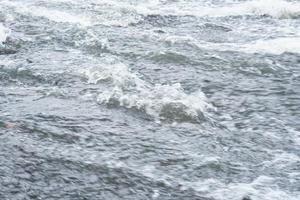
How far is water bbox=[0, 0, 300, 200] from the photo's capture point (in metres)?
5.37

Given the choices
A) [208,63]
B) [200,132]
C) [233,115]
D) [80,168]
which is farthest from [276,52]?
[80,168]

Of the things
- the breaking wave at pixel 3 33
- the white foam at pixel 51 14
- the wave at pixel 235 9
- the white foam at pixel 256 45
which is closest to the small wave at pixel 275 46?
the white foam at pixel 256 45

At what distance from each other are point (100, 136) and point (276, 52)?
469 cm

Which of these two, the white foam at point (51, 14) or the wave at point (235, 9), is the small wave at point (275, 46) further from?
the white foam at point (51, 14)

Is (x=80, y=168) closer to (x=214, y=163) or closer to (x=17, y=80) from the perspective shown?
(x=214, y=163)

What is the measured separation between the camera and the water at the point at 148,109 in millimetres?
5371

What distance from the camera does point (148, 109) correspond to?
23.1 ft

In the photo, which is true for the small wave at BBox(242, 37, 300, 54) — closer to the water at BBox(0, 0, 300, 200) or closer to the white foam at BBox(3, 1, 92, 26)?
the water at BBox(0, 0, 300, 200)

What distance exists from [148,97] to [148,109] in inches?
14.3

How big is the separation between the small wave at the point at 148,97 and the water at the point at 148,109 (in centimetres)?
2

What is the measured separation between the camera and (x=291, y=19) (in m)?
12.5

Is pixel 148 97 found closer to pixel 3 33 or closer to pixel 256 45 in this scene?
pixel 256 45

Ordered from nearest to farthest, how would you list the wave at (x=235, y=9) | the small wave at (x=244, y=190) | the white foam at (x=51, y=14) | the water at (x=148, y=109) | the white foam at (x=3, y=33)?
1. the small wave at (x=244, y=190)
2. the water at (x=148, y=109)
3. the white foam at (x=3, y=33)
4. the white foam at (x=51, y=14)
5. the wave at (x=235, y=9)

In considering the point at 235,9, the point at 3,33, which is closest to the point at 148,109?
the point at 3,33
